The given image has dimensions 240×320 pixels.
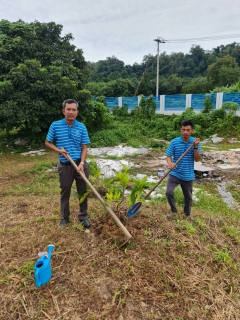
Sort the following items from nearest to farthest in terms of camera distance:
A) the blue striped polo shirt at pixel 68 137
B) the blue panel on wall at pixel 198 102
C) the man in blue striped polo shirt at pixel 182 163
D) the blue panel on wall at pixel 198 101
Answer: the blue striped polo shirt at pixel 68 137
the man in blue striped polo shirt at pixel 182 163
the blue panel on wall at pixel 198 102
the blue panel on wall at pixel 198 101

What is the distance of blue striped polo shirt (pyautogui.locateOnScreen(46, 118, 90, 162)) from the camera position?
272 centimetres

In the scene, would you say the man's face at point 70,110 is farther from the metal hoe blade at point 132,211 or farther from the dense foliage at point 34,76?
the dense foliage at point 34,76

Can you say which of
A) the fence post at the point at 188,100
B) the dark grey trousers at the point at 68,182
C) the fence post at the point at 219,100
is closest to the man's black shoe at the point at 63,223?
the dark grey trousers at the point at 68,182

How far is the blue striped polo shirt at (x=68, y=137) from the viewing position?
8.94 feet

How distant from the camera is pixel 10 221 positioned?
3262mm

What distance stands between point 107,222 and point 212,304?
144 cm

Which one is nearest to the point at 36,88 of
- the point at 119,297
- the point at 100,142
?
the point at 100,142

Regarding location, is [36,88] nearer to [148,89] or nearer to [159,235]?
[159,235]

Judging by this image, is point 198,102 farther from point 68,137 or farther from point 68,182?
point 68,182

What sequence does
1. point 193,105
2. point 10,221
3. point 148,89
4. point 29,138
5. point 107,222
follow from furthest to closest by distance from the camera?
point 148,89 → point 193,105 → point 29,138 → point 10,221 → point 107,222

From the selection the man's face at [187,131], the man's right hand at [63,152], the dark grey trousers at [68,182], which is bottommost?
the dark grey trousers at [68,182]

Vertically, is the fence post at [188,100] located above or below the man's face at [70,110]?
below

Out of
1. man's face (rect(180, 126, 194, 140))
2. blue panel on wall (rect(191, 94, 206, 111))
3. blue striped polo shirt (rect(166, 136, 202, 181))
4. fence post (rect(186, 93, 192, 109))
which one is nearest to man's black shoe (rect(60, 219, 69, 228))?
blue striped polo shirt (rect(166, 136, 202, 181))

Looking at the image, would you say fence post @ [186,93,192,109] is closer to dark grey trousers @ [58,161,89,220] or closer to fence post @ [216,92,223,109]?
fence post @ [216,92,223,109]
